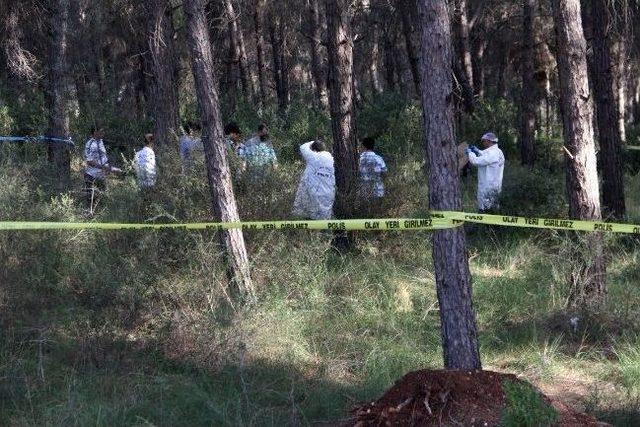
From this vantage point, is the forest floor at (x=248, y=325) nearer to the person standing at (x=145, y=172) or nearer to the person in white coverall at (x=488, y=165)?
the person standing at (x=145, y=172)

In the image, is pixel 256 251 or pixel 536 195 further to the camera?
pixel 536 195

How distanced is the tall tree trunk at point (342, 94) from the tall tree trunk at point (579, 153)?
11.1ft

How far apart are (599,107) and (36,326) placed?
9.20m

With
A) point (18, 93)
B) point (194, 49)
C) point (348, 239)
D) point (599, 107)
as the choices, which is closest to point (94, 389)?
point (194, 49)

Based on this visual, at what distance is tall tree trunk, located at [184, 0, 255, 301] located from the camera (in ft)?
26.5

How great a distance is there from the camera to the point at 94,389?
6539mm

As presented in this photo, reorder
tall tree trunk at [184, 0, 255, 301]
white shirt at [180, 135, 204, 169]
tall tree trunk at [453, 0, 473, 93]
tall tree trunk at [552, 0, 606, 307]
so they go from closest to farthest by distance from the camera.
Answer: tall tree trunk at [184, 0, 255, 301], tall tree trunk at [552, 0, 606, 307], white shirt at [180, 135, 204, 169], tall tree trunk at [453, 0, 473, 93]

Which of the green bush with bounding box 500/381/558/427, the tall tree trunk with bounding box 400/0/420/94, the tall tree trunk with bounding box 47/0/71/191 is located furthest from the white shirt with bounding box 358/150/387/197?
the tall tree trunk with bounding box 400/0/420/94

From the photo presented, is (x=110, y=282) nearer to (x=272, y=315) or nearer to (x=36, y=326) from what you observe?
(x=36, y=326)

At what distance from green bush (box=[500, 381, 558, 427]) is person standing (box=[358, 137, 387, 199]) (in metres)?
5.93

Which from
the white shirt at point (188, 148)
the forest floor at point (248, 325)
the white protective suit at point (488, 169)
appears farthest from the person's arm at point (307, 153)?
the white protective suit at point (488, 169)

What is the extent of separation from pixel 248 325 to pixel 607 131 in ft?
25.2

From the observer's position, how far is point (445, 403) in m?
5.11

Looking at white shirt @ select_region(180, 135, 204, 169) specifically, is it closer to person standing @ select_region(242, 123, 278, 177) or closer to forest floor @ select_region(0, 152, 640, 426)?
forest floor @ select_region(0, 152, 640, 426)
